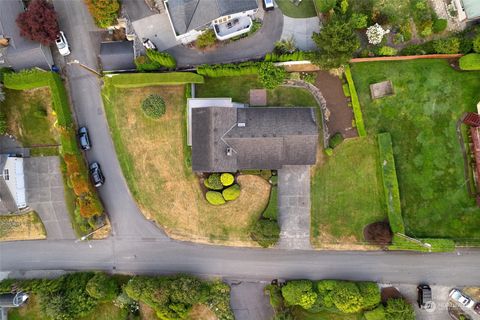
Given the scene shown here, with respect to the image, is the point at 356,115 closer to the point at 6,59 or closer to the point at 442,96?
the point at 442,96

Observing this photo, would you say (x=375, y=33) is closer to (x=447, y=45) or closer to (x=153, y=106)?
(x=447, y=45)

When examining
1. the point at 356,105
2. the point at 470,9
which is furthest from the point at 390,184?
the point at 470,9

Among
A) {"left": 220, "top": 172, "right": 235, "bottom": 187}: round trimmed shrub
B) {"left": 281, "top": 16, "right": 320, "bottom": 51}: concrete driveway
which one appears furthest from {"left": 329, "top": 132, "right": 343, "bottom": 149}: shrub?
{"left": 220, "top": 172, "right": 235, "bottom": 187}: round trimmed shrub

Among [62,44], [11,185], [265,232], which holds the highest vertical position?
[62,44]

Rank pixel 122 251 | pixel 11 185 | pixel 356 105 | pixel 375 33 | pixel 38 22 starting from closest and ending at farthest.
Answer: pixel 375 33
pixel 38 22
pixel 356 105
pixel 11 185
pixel 122 251

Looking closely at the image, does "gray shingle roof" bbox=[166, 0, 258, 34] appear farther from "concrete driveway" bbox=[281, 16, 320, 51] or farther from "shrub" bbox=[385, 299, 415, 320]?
"shrub" bbox=[385, 299, 415, 320]

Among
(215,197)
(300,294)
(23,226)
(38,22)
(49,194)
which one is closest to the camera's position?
(38,22)
